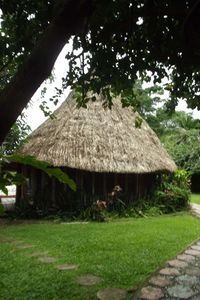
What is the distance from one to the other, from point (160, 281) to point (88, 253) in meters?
2.26

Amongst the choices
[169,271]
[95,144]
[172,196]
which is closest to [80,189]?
[95,144]

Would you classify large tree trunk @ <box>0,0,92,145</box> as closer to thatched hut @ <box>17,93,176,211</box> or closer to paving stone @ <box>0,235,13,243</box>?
paving stone @ <box>0,235,13,243</box>

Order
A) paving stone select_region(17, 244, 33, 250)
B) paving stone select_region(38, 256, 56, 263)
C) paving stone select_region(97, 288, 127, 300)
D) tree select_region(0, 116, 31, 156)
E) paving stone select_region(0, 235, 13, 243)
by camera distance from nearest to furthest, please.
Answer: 1. paving stone select_region(97, 288, 127, 300)
2. paving stone select_region(38, 256, 56, 263)
3. paving stone select_region(17, 244, 33, 250)
4. paving stone select_region(0, 235, 13, 243)
5. tree select_region(0, 116, 31, 156)

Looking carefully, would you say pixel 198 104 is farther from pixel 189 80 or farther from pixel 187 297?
pixel 187 297

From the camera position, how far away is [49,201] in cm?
1243

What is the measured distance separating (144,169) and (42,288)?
8541 millimetres

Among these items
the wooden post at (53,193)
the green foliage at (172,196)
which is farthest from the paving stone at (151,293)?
the green foliage at (172,196)

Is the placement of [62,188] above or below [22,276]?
above

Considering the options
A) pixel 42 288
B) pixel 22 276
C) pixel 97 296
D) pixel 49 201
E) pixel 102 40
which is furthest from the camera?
pixel 49 201

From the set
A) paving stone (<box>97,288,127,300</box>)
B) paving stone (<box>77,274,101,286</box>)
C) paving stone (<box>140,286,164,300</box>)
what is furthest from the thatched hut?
paving stone (<box>140,286,164,300</box>)

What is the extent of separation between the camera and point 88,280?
509 centimetres

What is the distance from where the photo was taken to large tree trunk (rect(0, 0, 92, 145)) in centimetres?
177

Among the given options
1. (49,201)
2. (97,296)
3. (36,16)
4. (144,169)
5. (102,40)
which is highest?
(36,16)

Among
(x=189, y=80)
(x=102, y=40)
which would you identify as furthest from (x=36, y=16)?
(x=189, y=80)
